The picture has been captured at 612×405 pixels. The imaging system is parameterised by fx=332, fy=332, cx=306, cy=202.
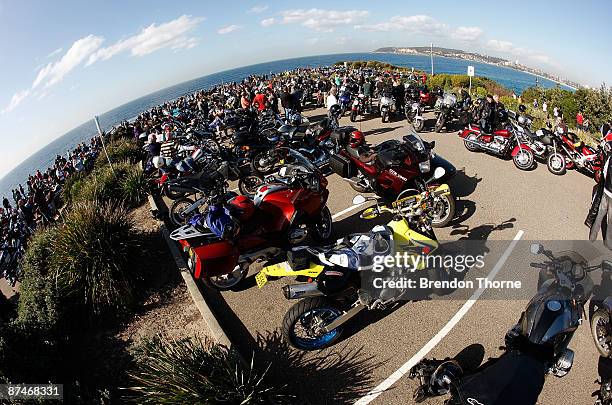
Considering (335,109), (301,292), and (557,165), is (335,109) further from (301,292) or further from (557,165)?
(301,292)

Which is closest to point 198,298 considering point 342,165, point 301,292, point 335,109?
point 301,292

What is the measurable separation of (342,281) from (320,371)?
108cm

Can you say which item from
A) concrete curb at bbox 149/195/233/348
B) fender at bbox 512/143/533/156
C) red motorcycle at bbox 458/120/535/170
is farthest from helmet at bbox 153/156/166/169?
fender at bbox 512/143/533/156

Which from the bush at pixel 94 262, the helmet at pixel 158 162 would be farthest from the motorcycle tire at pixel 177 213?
the helmet at pixel 158 162

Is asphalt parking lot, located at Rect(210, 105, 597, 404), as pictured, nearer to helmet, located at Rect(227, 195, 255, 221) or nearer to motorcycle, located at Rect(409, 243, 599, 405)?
motorcycle, located at Rect(409, 243, 599, 405)

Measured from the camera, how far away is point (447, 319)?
4414 mm

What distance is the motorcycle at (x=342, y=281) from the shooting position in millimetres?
3816

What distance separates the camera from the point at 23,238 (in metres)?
10.3

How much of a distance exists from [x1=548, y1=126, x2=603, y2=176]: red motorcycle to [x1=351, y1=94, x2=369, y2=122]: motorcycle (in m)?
7.94

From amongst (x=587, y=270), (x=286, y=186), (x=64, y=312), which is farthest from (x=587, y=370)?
(x=64, y=312)

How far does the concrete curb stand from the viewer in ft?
14.0

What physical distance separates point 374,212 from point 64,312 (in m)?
4.43

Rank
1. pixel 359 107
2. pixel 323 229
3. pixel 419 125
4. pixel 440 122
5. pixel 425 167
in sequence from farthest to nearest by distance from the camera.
Answer: pixel 359 107, pixel 419 125, pixel 440 122, pixel 425 167, pixel 323 229

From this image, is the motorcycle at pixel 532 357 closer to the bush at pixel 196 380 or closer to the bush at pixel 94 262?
the bush at pixel 196 380
